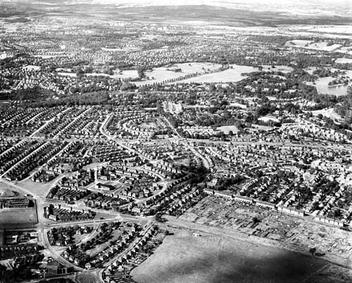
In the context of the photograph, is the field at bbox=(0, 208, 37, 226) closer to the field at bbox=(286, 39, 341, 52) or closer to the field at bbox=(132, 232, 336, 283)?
the field at bbox=(132, 232, 336, 283)

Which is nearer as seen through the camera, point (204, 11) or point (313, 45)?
point (313, 45)

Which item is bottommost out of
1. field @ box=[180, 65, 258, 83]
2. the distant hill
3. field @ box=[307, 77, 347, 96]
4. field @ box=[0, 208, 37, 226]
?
field @ box=[307, 77, 347, 96]

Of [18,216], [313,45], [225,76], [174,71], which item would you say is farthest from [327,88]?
[18,216]

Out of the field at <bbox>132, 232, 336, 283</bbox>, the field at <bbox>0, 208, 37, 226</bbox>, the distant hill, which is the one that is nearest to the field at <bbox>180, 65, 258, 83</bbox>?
the field at <bbox>0, 208, 37, 226</bbox>

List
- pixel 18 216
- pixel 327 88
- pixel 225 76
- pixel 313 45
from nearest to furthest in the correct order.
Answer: pixel 18 216 < pixel 327 88 < pixel 225 76 < pixel 313 45

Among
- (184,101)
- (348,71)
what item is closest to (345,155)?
(184,101)

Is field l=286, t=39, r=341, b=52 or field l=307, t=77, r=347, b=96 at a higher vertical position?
field l=286, t=39, r=341, b=52

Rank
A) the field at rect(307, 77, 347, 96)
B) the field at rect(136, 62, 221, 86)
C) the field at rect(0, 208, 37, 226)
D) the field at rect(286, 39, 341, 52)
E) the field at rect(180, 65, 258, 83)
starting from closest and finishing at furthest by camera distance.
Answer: the field at rect(0, 208, 37, 226) < the field at rect(307, 77, 347, 96) < the field at rect(180, 65, 258, 83) < the field at rect(136, 62, 221, 86) < the field at rect(286, 39, 341, 52)

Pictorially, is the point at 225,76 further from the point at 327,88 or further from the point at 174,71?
the point at 327,88
